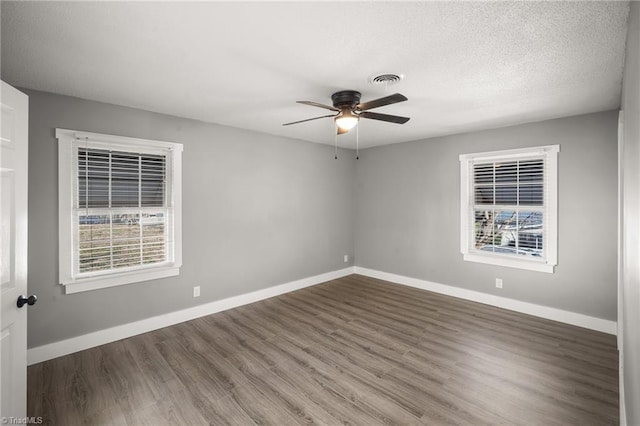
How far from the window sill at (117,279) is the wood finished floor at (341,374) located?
2.06ft

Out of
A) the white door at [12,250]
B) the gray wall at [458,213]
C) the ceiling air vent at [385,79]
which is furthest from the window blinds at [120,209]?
the gray wall at [458,213]

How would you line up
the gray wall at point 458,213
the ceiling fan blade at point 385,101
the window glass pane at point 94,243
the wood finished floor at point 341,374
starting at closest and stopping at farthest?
the wood finished floor at point 341,374 → the ceiling fan blade at point 385,101 → the window glass pane at point 94,243 → the gray wall at point 458,213

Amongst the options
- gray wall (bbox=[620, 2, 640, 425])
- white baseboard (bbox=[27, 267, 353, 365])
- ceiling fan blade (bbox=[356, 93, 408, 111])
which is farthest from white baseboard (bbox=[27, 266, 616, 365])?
ceiling fan blade (bbox=[356, 93, 408, 111])

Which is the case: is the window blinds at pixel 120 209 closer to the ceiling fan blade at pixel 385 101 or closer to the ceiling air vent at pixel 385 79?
the ceiling fan blade at pixel 385 101

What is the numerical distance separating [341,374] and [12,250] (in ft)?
8.10

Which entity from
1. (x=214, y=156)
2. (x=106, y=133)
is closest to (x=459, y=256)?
(x=214, y=156)

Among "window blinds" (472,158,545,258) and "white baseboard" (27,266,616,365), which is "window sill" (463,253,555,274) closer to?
"window blinds" (472,158,545,258)

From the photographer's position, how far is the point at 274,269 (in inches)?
187

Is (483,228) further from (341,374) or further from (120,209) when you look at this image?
(120,209)

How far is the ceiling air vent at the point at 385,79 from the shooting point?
2.45 m

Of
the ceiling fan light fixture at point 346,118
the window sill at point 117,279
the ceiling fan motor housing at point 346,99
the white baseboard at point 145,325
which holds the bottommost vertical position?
the white baseboard at point 145,325

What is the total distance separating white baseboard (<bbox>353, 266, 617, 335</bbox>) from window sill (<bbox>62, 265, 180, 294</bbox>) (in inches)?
144

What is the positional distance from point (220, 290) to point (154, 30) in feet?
10.4

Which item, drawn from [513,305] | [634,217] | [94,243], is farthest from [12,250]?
[513,305]
